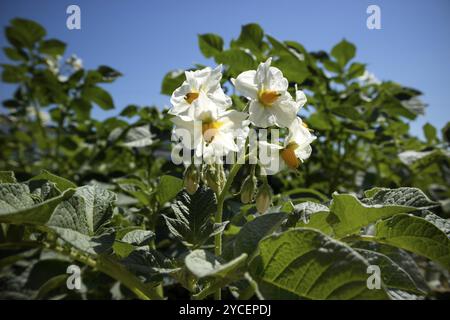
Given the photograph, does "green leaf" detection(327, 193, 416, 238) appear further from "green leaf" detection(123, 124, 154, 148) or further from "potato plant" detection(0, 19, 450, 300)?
"green leaf" detection(123, 124, 154, 148)

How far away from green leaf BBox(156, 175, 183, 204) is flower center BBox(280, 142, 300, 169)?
14.2 inches

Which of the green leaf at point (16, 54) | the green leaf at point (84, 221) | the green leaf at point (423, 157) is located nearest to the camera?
the green leaf at point (84, 221)

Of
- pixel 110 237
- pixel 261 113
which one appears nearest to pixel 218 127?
pixel 261 113

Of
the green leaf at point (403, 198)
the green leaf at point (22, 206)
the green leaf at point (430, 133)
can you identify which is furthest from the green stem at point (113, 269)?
the green leaf at point (430, 133)

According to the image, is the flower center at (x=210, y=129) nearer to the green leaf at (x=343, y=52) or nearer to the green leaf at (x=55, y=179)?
the green leaf at (x=55, y=179)

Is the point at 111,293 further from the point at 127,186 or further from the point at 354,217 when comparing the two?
the point at 354,217

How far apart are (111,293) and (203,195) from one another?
92cm

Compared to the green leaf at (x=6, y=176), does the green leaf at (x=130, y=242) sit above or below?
below

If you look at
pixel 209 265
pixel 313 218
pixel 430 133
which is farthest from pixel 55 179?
pixel 430 133

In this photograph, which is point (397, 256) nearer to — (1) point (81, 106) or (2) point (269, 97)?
(2) point (269, 97)

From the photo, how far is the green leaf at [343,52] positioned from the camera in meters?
2.30

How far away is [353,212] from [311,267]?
8.0 inches

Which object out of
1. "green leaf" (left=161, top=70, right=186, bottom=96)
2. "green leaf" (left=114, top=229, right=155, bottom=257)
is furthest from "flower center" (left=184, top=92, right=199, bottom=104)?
"green leaf" (left=161, top=70, right=186, bottom=96)

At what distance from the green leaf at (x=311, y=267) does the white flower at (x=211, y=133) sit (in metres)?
0.30
